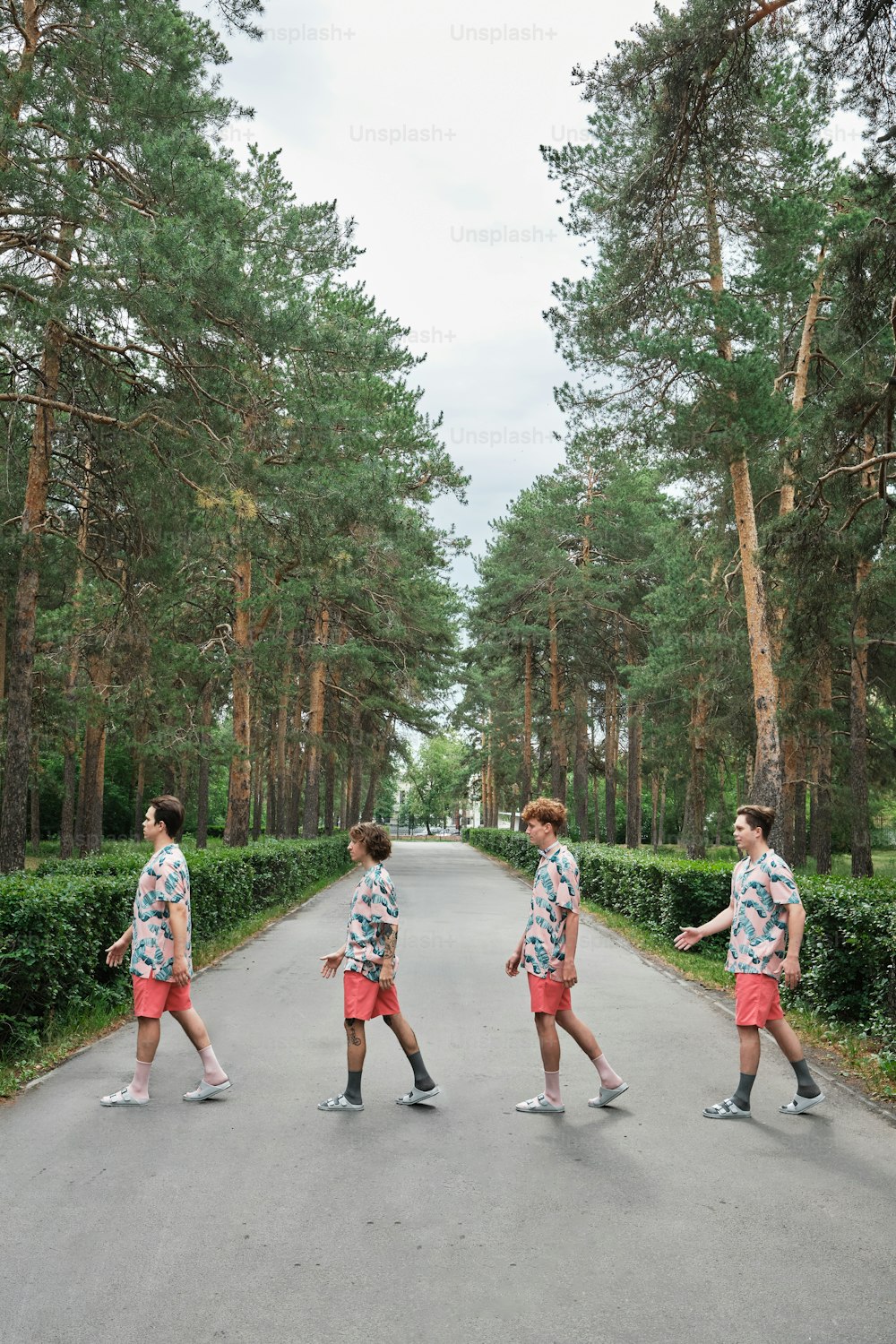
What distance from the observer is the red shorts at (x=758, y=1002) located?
549 centimetres

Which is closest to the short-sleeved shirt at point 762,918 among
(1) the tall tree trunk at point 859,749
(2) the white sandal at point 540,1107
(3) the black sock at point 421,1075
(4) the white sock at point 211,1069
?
(2) the white sandal at point 540,1107

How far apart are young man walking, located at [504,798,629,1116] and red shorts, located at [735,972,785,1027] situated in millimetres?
795

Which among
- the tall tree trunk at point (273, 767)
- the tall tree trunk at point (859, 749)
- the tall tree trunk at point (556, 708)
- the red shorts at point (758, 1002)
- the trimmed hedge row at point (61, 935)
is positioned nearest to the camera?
the red shorts at point (758, 1002)

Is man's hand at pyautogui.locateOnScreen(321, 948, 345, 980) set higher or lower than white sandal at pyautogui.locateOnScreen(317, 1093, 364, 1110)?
higher

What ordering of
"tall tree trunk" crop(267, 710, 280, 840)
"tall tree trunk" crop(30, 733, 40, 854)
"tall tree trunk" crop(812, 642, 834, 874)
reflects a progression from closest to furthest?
"tall tree trunk" crop(812, 642, 834, 874) → "tall tree trunk" crop(30, 733, 40, 854) → "tall tree trunk" crop(267, 710, 280, 840)

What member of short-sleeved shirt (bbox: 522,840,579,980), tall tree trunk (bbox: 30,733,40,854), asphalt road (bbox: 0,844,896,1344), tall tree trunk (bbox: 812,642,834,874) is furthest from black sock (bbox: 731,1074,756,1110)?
tall tree trunk (bbox: 30,733,40,854)

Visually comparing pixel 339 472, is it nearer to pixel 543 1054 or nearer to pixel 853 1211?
pixel 543 1054

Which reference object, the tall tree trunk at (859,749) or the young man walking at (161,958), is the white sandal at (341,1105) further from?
the tall tree trunk at (859,749)

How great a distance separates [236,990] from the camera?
9.39 metres

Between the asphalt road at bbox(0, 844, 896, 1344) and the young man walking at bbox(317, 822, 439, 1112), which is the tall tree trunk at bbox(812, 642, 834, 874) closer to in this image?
the asphalt road at bbox(0, 844, 896, 1344)

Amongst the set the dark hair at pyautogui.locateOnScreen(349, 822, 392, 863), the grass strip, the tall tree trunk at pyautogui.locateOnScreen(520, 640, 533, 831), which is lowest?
the grass strip

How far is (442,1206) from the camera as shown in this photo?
13.9 ft

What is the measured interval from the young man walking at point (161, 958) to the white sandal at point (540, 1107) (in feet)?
5.54

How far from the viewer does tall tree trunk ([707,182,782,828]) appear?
16266 millimetres
